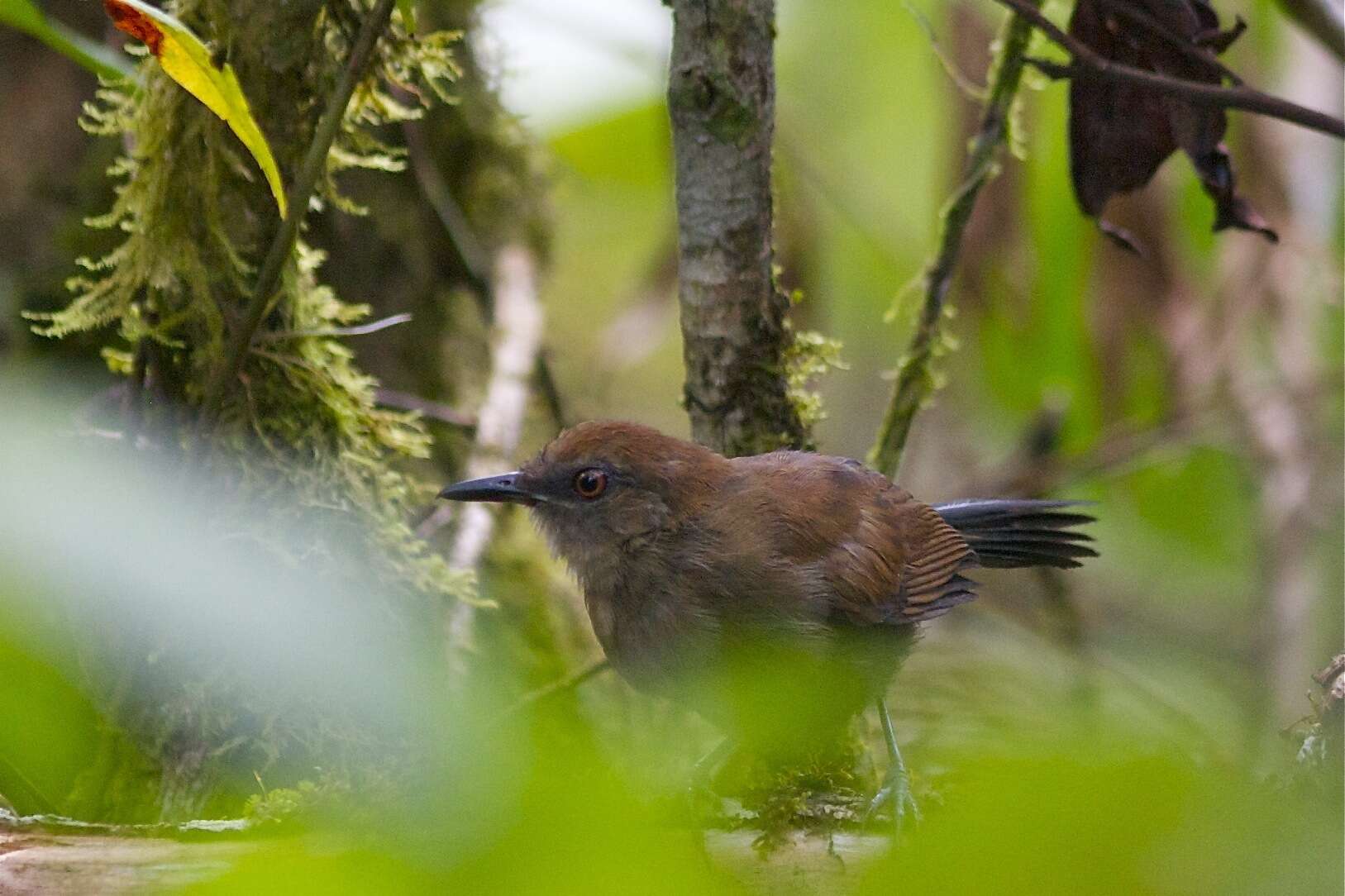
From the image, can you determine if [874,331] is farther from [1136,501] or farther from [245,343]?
[245,343]

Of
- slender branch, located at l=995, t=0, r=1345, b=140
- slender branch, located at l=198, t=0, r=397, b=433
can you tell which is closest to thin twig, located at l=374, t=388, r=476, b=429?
slender branch, located at l=198, t=0, r=397, b=433

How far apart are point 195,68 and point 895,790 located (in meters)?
1.65

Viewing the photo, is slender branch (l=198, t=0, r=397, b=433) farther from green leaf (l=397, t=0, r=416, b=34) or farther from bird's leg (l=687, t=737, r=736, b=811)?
bird's leg (l=687, t=737, r=736, b=811)

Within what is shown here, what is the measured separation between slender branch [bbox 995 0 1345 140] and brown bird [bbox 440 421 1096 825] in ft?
3.00

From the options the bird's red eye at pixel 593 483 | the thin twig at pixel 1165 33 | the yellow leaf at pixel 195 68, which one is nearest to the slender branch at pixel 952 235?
the thin twig at pixel 1165 33

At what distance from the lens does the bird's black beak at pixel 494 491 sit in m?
2.70

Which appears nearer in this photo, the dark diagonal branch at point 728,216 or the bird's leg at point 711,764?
the dark diagonal branch at point 728,216

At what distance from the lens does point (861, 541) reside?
2.71 m

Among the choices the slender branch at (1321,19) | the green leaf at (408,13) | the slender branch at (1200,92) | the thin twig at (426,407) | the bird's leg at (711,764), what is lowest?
the bird's leg at (711,764)

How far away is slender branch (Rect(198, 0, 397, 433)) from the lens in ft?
7.55

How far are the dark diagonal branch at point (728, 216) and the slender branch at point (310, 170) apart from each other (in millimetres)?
557

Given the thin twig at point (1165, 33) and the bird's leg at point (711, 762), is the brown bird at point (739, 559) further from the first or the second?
the thin twig at point (1165, 33)

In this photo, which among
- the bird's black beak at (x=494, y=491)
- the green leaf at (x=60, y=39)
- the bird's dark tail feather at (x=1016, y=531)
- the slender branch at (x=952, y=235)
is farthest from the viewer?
the bird's dark tail feather at (x=1016, y=531)

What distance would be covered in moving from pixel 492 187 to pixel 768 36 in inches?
79.7
